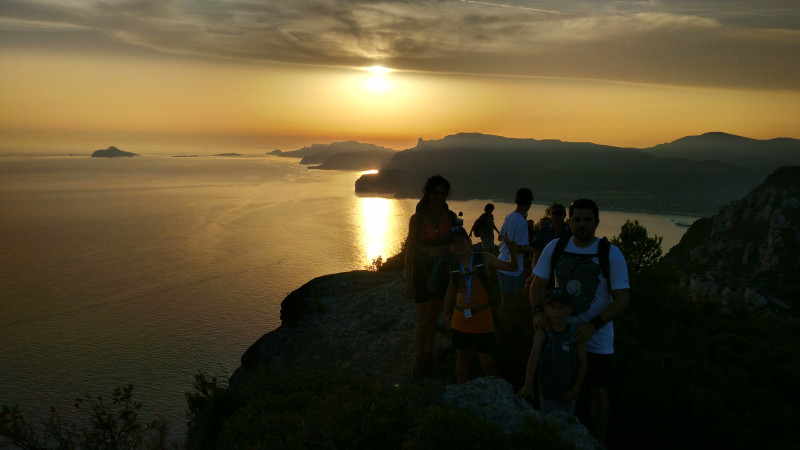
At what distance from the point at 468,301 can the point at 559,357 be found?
45.3 inches

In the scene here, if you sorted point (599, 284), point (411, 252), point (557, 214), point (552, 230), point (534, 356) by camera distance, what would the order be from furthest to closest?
point (557, 214) < point (552, 230) < point (411, 252) < point (534, 356) < point (599, 284)

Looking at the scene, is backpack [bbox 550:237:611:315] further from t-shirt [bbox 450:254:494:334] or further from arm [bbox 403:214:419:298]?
arm [bbox 403:214:419:298]

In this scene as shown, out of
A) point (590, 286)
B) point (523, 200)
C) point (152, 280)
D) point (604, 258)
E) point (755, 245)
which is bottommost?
point (152, 280)

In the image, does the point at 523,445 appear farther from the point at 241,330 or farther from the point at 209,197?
the point at 209,197

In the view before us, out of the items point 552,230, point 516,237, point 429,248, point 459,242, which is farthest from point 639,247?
point 459,242

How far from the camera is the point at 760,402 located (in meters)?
5.62

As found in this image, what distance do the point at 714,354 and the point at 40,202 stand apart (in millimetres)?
133032

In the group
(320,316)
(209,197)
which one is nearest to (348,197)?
(209,197)

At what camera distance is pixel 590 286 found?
4004 mm

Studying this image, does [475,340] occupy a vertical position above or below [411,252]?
below

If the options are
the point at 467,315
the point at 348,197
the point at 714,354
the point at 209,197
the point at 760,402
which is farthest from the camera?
the point at 348,197

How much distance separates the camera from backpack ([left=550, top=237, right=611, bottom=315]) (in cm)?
395

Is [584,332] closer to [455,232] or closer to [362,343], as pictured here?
[455,232]

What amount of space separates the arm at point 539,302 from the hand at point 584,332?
26 centimetres
